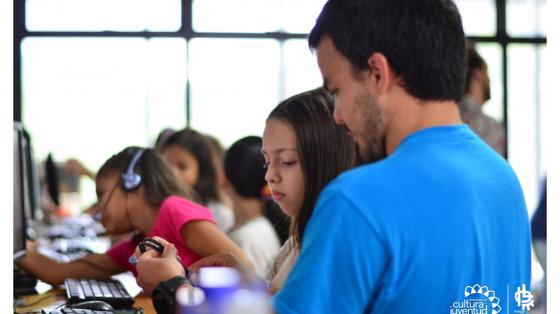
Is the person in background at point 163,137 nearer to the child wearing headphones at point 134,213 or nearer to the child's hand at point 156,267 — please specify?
the child wearing headphones at point 134,213

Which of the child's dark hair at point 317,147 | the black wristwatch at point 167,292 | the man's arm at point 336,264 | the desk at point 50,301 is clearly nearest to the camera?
the man's arm at point 336,264

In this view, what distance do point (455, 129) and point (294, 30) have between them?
171 inches

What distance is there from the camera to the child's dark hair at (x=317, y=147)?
135cm

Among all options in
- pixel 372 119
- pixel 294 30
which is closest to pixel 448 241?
pixel 372 119

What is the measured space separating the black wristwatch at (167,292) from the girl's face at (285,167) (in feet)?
1.16

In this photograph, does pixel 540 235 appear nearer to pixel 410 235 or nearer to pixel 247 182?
pixel 410 235

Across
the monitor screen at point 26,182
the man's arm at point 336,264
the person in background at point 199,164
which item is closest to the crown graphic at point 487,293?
the man's arm at point 336,264

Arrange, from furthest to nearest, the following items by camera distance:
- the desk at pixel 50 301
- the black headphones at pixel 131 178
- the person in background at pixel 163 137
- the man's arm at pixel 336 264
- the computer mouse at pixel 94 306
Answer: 1. the person in background at pixel 163 137
2. the black headphones at pixel 131 178
3. the desk at pixel 50 301
4. the computer mouse at pixel 94 306
5. the man's arm at pixel 336 264

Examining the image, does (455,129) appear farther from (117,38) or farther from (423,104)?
(117,38)

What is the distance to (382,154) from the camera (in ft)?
3.16

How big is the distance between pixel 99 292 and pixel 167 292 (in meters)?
0.75

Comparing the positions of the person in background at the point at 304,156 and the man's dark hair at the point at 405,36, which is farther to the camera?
the person in background at the point at 304,156

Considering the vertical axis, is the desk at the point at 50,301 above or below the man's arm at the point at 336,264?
below
